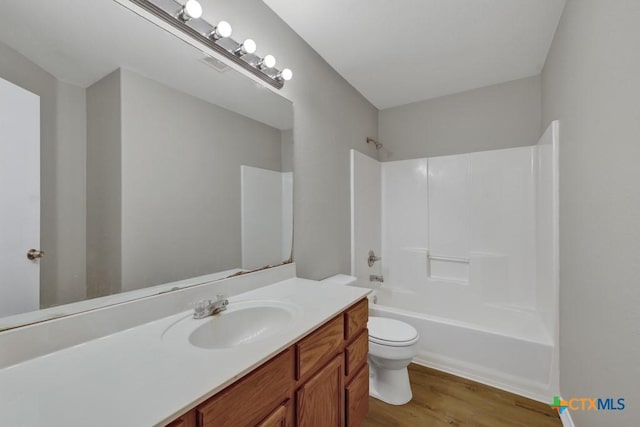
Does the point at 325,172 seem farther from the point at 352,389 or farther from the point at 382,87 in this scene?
the point at 352,389

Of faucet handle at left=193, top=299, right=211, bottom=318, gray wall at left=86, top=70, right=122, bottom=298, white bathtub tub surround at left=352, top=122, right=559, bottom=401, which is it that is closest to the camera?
gray wall at left=86, top=70, right=122, bottom=298

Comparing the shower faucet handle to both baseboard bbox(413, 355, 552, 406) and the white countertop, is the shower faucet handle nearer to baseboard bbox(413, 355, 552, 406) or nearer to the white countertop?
baseboard bbox(413, 355, 552, 406)

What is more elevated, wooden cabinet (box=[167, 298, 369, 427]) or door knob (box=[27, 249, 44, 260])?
door knob (box=[27, 249, 44, 260])

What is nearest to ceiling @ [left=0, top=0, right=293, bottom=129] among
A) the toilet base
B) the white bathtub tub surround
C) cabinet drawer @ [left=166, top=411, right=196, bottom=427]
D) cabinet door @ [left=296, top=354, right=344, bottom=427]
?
cabinet drawer @ [left=166, top=411, right=196, bottom=427]

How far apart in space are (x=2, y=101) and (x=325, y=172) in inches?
64.5

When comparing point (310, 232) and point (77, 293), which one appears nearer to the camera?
point (77, 293)

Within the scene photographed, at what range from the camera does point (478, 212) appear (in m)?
2.53

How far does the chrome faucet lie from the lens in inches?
41.3

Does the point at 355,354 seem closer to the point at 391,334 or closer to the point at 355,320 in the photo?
the point at 355,320

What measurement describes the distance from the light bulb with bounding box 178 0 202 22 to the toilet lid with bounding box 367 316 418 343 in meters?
1.95

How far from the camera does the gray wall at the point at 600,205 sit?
85 cm

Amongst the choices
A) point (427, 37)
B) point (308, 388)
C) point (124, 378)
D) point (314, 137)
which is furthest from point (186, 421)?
point (427, 37)

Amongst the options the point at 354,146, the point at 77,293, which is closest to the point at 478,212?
the point at 354,146

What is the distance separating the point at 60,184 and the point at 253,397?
35.2 inches
